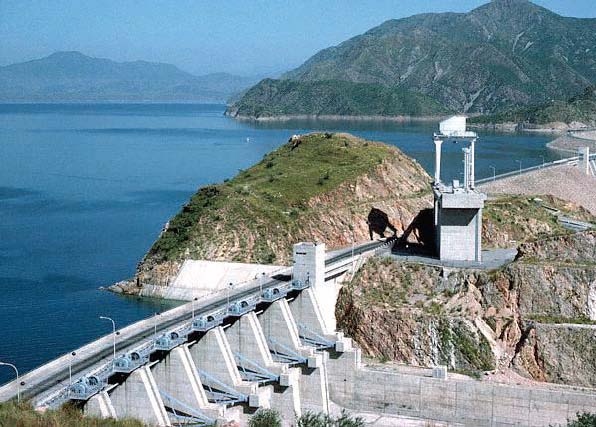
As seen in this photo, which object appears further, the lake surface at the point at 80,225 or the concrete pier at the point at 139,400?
the lake surface at the point at 80,225

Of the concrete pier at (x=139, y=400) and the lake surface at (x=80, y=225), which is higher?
the concrete pier at (x=139, y=400)

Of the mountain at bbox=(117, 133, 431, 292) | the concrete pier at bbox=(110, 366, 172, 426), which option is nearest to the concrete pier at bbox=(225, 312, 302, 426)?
the concrete pier at bbox=(110, 366, 172, 426)

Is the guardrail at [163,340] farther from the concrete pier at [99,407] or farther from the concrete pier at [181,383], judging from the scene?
the concrete pier at [181,383]

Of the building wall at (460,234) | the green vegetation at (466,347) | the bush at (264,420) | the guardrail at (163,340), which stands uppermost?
the building wall at (460,234)

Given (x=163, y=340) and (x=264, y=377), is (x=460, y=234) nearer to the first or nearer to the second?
(x=264, y=377)

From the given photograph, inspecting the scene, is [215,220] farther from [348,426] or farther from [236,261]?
[348,426]

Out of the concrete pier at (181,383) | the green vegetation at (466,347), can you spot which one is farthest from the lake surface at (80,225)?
the green vegetation at (466,347)

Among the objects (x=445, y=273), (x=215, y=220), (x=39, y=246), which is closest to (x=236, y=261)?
(x=215, y=220)
